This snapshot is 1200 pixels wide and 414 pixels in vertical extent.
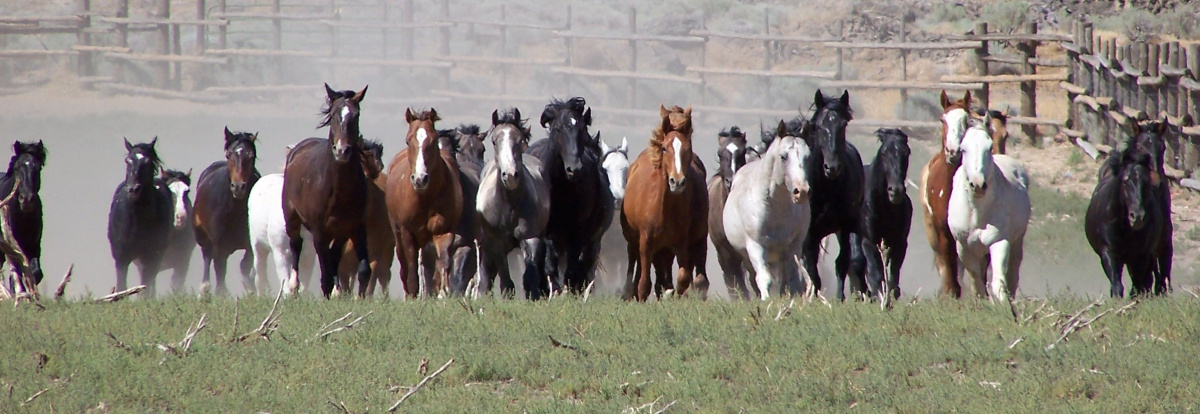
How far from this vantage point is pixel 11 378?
7922 millimetres

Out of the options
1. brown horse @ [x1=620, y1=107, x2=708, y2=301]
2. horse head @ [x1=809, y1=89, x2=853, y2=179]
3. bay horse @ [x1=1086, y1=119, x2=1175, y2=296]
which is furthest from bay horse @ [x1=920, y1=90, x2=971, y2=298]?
brown horse @ [x1=620, y1=107, x2=708, y2=301]

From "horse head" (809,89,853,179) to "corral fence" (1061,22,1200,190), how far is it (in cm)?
671

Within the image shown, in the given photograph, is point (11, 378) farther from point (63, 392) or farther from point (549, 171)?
point (549, 171)

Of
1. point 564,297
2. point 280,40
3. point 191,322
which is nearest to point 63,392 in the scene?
point 191,322

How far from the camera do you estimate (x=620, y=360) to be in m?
8.30

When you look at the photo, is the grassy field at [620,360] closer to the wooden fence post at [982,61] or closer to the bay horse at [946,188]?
the bay horse at [946,188]

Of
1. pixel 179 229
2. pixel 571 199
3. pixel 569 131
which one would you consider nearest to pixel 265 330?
pixel 569 131

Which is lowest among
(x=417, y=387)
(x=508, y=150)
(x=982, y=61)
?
(x=417, y=387)

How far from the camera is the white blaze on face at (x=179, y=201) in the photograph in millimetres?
14633

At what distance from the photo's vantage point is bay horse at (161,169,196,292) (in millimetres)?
14686

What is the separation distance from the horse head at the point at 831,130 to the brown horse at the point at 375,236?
408cm

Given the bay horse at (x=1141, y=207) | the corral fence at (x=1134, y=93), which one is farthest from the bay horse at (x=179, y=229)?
the corral fence at (x=1134, y=93)

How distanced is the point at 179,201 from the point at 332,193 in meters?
4.08

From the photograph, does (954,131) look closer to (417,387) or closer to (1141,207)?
(1141,207)
